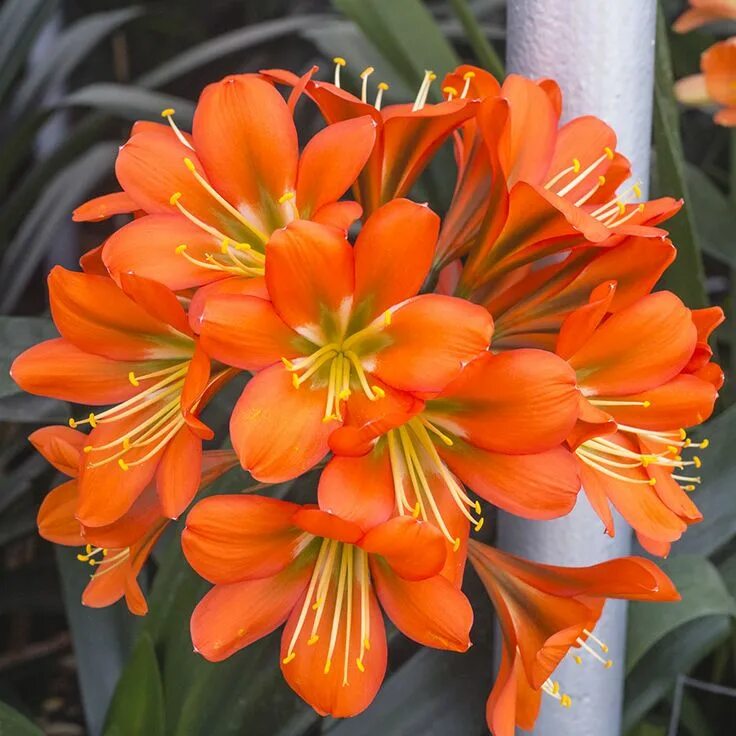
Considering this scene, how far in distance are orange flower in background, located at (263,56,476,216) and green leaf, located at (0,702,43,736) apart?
14.5 inches

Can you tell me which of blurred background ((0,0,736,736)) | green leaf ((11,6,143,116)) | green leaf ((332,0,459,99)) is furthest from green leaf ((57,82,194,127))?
green leaf ((332,0,459,99))

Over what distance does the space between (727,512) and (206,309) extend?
430mm

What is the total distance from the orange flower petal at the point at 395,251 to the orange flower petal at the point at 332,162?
5 centimetres

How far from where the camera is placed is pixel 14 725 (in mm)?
534

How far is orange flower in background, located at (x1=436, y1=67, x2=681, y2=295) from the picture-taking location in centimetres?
39

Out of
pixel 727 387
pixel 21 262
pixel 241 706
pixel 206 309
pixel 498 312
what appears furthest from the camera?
pixel 21 262

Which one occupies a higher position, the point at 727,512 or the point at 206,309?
the point at 206,309

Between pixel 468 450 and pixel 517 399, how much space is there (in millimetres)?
47

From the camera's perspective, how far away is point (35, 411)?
657 millimetres

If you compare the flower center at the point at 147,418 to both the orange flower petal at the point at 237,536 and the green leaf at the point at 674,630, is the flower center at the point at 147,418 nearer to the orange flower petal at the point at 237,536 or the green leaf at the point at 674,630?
the orange flower petal at the point at 237,536

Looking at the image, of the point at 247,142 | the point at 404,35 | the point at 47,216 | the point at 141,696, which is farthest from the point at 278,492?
the point at 47,216

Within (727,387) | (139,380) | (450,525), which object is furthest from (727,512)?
(139,380)

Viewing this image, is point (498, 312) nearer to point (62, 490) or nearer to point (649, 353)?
point (649, 353)

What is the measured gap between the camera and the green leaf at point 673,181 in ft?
2.00
